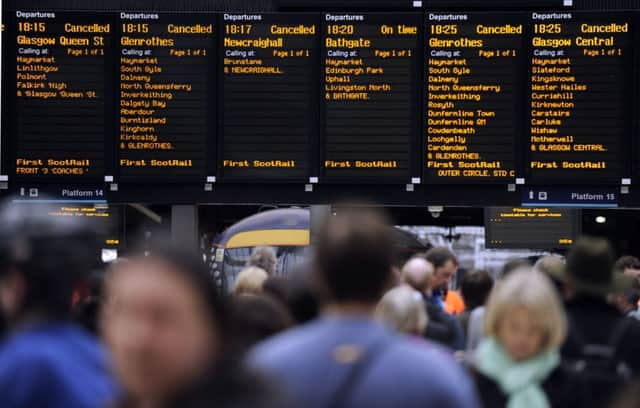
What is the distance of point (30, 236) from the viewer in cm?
251

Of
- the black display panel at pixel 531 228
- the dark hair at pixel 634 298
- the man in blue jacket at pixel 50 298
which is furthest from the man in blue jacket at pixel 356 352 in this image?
the black display panel at pixel 531 228

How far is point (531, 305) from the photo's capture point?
3.50 m

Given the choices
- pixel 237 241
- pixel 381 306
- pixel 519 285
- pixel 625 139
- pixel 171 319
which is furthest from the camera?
pixel 237 241

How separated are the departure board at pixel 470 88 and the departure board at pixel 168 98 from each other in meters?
2.23

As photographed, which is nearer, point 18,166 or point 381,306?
point 381,306

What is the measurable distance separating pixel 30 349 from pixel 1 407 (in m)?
0.14

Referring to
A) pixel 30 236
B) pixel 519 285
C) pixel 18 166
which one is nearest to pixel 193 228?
pixel 18 166

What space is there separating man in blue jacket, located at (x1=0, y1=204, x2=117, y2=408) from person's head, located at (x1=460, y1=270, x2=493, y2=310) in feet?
12.4

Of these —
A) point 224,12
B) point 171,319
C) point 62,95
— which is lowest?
point 171,319

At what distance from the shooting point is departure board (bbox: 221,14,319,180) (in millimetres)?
10969

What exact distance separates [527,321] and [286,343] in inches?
52.2

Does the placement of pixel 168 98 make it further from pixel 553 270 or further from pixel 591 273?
pixel 591 273

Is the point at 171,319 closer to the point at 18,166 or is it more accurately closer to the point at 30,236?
the point at 30,236

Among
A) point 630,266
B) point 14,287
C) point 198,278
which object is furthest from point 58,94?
point 198,278
